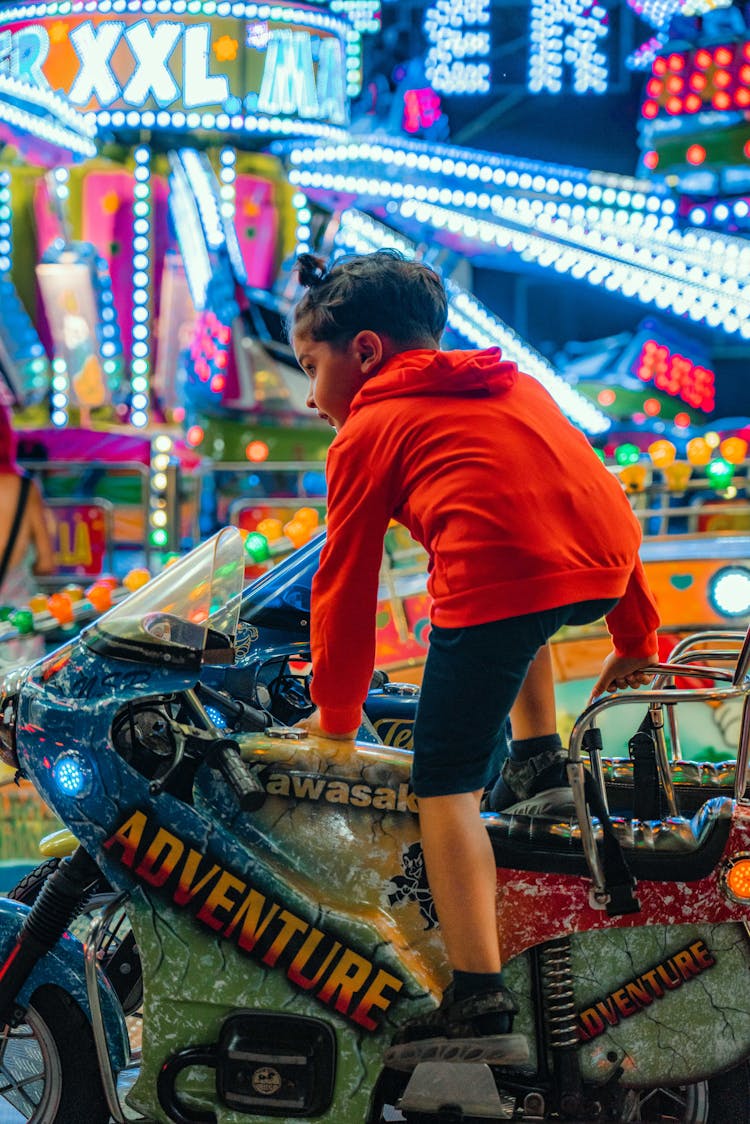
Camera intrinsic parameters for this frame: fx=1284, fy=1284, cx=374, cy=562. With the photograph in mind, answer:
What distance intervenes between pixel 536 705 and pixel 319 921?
613mm

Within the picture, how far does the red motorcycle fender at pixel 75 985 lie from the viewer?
2.22m

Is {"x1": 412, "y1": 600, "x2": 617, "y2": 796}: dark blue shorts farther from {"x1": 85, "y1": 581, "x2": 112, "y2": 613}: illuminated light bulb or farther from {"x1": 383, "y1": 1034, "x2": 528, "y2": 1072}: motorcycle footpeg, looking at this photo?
{"x1": 85, "y1": 581, "x2": 112, "y2": 613}: illuminated light bulb

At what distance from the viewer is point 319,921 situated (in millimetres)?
2160

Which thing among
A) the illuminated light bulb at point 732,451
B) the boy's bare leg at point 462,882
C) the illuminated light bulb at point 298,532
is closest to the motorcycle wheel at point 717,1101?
the boy's bare leg at point 462,882

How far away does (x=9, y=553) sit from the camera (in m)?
6.80

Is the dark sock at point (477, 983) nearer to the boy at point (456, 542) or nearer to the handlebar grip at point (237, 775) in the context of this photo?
the boy at point (456, 542)

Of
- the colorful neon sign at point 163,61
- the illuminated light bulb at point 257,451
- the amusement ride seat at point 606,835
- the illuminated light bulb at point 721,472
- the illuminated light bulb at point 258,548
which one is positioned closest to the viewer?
the amusement ride seat at point 606,835

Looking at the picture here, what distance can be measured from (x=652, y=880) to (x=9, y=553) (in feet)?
17.2

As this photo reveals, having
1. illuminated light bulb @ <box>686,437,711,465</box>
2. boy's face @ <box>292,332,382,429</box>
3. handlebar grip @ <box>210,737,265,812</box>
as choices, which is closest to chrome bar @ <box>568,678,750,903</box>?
handlebar grip @ <box>210,737,265,812</box>

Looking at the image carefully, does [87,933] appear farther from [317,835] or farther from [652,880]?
[652,880]

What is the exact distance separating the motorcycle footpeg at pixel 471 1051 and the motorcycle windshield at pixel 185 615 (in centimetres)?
71

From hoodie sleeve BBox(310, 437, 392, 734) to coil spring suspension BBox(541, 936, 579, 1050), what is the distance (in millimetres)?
553

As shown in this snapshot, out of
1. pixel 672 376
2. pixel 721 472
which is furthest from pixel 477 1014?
pixel 672 376

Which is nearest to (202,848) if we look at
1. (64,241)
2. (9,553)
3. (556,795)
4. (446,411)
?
(556,795)
